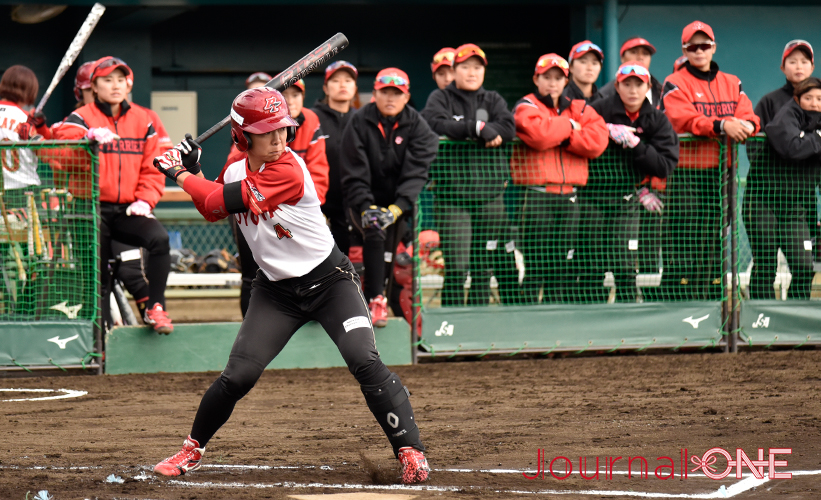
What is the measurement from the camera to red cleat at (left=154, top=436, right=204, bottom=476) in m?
4.92

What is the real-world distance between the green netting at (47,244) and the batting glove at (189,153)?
3.28 metres

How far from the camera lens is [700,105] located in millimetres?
9164

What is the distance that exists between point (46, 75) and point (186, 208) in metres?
3.14

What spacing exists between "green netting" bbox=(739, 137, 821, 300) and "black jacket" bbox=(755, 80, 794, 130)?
18.0 inches

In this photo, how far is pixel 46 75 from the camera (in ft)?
51.4

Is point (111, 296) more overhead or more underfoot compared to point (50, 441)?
more overhead

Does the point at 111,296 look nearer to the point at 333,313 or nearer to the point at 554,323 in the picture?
the point at 554,323

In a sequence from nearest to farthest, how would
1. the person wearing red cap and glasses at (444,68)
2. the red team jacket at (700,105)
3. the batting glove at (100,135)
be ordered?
the batting glove at (100,135) < the red team jacket at (700,105) < the person wearing red cap and glasses at (444,68)

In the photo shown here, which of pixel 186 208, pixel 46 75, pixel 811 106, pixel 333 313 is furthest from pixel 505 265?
pixel 46 75

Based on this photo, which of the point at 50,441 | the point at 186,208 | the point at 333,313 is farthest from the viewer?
the point at 186,208

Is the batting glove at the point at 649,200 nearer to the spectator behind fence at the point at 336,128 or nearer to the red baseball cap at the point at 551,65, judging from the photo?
the red baseball cap at the point at 551,65

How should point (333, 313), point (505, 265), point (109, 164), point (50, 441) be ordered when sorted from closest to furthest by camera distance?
point (333, 313), point (50, 441), point (109, 164), point (505, 265)

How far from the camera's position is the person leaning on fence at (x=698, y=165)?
8.91 meters

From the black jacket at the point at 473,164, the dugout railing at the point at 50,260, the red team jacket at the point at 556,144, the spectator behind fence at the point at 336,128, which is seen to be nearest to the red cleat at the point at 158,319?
the dugout railing at the point at 50,260
